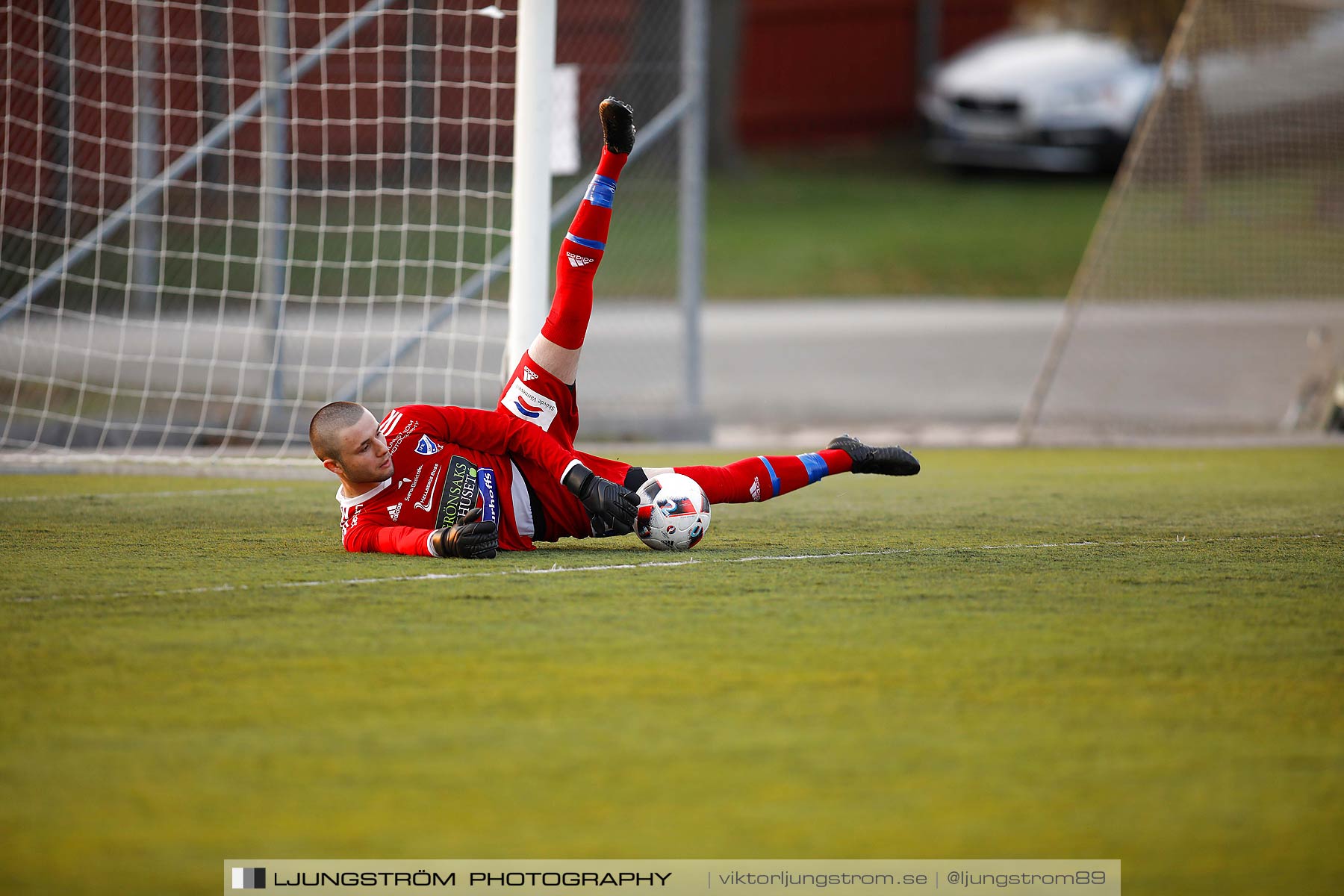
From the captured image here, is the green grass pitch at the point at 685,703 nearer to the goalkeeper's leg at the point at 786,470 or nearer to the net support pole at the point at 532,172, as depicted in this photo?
the goalkeeper's leg at the point at 786,470

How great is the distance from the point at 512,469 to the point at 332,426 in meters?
0.73

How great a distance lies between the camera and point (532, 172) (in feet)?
24.1

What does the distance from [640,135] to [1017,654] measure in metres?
6.38

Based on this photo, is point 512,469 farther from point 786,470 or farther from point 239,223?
point 239,223

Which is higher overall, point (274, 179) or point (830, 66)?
point (830, 66)

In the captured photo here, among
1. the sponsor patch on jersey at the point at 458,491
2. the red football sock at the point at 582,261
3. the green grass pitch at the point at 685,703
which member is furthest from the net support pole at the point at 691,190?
the sponsor patch on jersey at the point at 458,491

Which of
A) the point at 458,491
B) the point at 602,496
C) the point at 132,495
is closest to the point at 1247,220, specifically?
the point at 602,496

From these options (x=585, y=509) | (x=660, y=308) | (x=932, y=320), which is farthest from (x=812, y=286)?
(x=585, y=509)

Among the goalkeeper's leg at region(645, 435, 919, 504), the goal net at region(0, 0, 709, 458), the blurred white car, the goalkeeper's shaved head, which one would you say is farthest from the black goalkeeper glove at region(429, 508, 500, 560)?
the blurred white car

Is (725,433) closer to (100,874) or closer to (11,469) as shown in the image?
(11,469)

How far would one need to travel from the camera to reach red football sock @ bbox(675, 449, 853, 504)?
567cm

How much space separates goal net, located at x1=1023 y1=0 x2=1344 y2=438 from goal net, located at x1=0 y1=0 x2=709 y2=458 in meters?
3.42

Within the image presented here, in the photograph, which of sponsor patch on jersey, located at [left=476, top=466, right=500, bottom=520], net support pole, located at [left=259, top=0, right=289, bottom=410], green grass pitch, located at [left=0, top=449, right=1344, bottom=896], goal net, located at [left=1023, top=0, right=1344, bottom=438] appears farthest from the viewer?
goal net, located at [left=1023, top=0, right=1344, bottom=438]

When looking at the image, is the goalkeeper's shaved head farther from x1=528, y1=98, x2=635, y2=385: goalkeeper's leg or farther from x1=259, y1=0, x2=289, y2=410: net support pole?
x1=259, y1=0, x2=289, y2=410: net support pole
